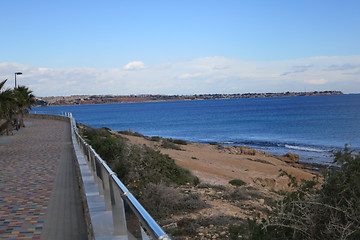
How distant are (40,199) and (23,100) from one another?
27724 millimetres

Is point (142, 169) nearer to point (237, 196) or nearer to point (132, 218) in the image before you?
point (237, 196)

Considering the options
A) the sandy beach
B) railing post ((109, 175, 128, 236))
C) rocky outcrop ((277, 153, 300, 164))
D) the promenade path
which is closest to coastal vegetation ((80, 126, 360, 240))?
railing post ((109, 175, 128, 236))

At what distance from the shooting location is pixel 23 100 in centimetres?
3428

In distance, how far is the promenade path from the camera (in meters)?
6.35

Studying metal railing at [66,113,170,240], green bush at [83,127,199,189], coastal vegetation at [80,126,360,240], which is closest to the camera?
metal railing at [66,113,170,240]

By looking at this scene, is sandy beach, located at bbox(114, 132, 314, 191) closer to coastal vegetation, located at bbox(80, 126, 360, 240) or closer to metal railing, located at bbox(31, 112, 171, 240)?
coastal vegetation, located at bbox(80, 126, 360, 240)

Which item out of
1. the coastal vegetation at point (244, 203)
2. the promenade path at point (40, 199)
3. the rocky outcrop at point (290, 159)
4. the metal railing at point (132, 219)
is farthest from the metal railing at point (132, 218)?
A: the rocky outcrop at point (290, 159)

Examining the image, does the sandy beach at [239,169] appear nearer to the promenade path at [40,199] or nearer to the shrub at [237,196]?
the shrub at [237,196]

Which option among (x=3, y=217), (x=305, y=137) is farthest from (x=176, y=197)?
(x=305, y=137)

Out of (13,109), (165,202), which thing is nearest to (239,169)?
(165,202)

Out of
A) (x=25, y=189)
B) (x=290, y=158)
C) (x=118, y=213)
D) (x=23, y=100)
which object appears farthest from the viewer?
(x=23, y=100)

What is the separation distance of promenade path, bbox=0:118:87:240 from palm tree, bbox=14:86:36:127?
63.0 feet

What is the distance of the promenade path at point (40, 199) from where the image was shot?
6348 mm

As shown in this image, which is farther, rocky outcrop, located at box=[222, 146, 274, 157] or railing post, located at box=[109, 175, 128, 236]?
rocky outcrop, located at box=[222, 146, 274, 157]
